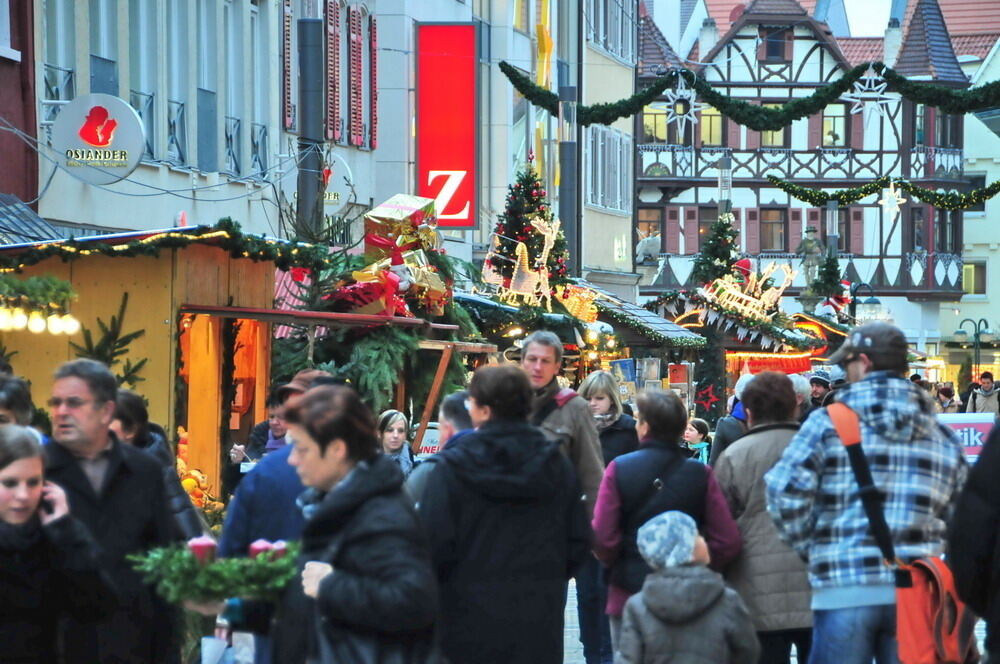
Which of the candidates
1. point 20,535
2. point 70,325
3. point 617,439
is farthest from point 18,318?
point 20,535

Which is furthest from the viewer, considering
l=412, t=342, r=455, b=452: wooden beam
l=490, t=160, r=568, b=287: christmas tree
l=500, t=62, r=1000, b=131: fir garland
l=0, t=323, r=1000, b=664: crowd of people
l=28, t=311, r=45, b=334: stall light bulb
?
l=500, t=62, r=1000, b=131: fir garland

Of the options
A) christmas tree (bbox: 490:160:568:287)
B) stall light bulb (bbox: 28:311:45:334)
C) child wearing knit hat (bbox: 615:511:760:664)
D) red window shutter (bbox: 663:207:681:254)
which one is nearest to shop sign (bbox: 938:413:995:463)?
stall light bulb (bbox: 28:311:45:334)

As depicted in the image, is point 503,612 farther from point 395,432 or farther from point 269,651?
point 395,432

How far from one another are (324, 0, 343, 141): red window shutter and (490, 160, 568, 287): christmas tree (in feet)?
7.78

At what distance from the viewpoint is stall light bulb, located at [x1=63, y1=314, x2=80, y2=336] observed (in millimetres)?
13336

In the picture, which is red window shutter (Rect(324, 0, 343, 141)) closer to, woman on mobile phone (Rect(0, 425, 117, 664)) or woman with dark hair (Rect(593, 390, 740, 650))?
woman with dark hair (Rect(593, 390, 740, 650))

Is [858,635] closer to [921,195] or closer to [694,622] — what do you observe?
[694,622]

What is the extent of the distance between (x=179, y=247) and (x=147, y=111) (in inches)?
294

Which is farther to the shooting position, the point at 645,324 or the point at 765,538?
the point at 645,324

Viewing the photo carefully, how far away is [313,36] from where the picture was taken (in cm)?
1997

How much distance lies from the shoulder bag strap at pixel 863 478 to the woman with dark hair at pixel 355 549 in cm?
199

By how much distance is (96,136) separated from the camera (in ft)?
55.2

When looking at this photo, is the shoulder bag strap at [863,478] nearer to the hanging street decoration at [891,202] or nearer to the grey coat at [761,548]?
the grey coat at [761,548]

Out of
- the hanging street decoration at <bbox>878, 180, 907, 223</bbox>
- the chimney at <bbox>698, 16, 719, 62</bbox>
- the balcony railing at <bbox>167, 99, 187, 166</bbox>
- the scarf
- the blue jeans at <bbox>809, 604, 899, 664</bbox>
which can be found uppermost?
the chimney at <bbox>698, 16, 719, 62</bbox>
